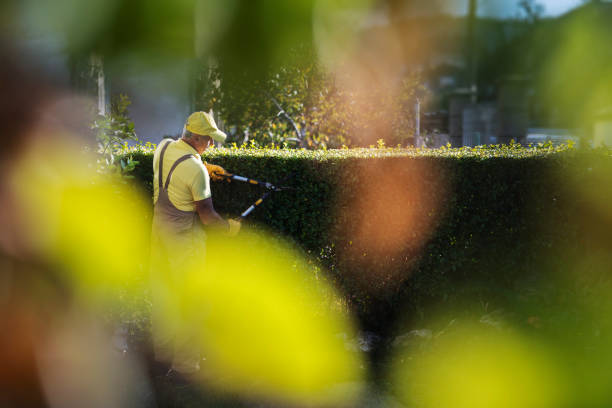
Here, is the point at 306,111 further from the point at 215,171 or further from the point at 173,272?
the point at 173,272

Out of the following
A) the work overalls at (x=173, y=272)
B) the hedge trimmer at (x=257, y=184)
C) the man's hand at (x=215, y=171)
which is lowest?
the work overalls at (x=173, y=272)

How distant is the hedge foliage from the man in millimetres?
924

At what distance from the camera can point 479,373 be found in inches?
178

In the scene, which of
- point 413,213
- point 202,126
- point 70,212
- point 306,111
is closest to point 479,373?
point 413,213

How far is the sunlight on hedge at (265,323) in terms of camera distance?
443 centimetres

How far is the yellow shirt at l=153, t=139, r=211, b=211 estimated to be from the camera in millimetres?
4105

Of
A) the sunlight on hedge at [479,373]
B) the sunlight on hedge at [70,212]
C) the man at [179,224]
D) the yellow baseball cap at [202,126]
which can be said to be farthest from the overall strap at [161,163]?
the sunlight on hedge at [479,373]

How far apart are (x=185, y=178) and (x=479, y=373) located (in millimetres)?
3013

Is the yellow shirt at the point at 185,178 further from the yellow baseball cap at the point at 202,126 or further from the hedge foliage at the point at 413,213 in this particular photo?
the hedge foliage at the point at 413,213

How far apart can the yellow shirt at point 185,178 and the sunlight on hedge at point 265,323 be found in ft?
1.96

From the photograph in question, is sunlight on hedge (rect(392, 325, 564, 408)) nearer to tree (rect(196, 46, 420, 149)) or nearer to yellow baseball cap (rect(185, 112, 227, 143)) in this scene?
yellow baseball cap (rect(185, 112, 227, 143))

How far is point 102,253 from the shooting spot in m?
3.07

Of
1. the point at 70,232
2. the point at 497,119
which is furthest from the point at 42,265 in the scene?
the point at 497,119

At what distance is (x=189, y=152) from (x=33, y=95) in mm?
2818
